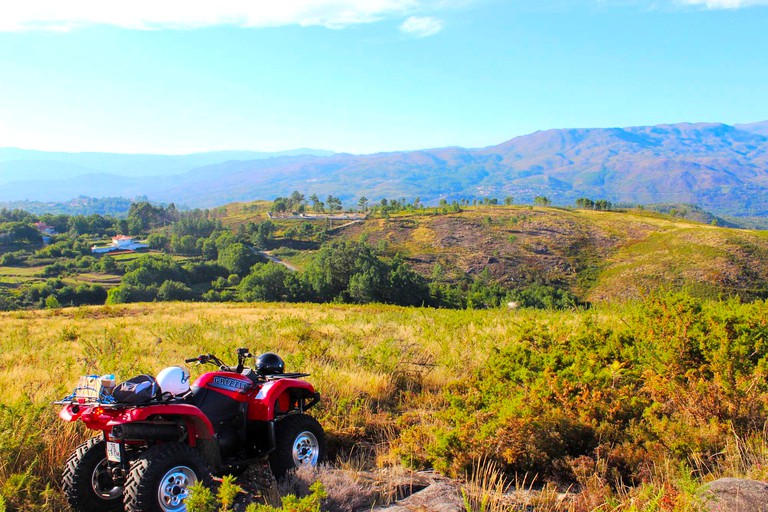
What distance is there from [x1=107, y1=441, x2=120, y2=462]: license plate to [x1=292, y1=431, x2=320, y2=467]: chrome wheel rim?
1.61 metres

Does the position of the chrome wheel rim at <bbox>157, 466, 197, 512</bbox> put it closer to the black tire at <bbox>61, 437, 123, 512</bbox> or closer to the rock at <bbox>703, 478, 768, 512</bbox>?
the black tire at <bbox>61, 437, 123, 512</bbox>

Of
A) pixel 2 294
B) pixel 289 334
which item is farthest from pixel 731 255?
pixel 2 294

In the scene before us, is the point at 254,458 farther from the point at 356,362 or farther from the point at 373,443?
the point at 356,362

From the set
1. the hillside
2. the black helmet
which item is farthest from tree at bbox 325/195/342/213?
the black helmet

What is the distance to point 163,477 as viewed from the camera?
373cm

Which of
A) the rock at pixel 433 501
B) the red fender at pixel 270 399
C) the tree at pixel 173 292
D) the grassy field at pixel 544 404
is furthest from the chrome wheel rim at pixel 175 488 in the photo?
the tree at pixel 173 292

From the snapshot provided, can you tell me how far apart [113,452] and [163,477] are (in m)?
0.53

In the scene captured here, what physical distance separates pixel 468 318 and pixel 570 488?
10276 mm

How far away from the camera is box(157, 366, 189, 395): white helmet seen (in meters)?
4.27

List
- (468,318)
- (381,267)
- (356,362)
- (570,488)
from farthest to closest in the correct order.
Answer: (381,267) < (468,318) < (356,362) < (570,488)

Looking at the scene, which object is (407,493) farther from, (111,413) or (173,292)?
(173,292)

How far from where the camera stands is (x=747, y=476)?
4.11 meters

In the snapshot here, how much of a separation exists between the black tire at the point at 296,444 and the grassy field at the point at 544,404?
0.43 m

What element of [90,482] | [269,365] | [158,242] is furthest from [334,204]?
[90,482]
